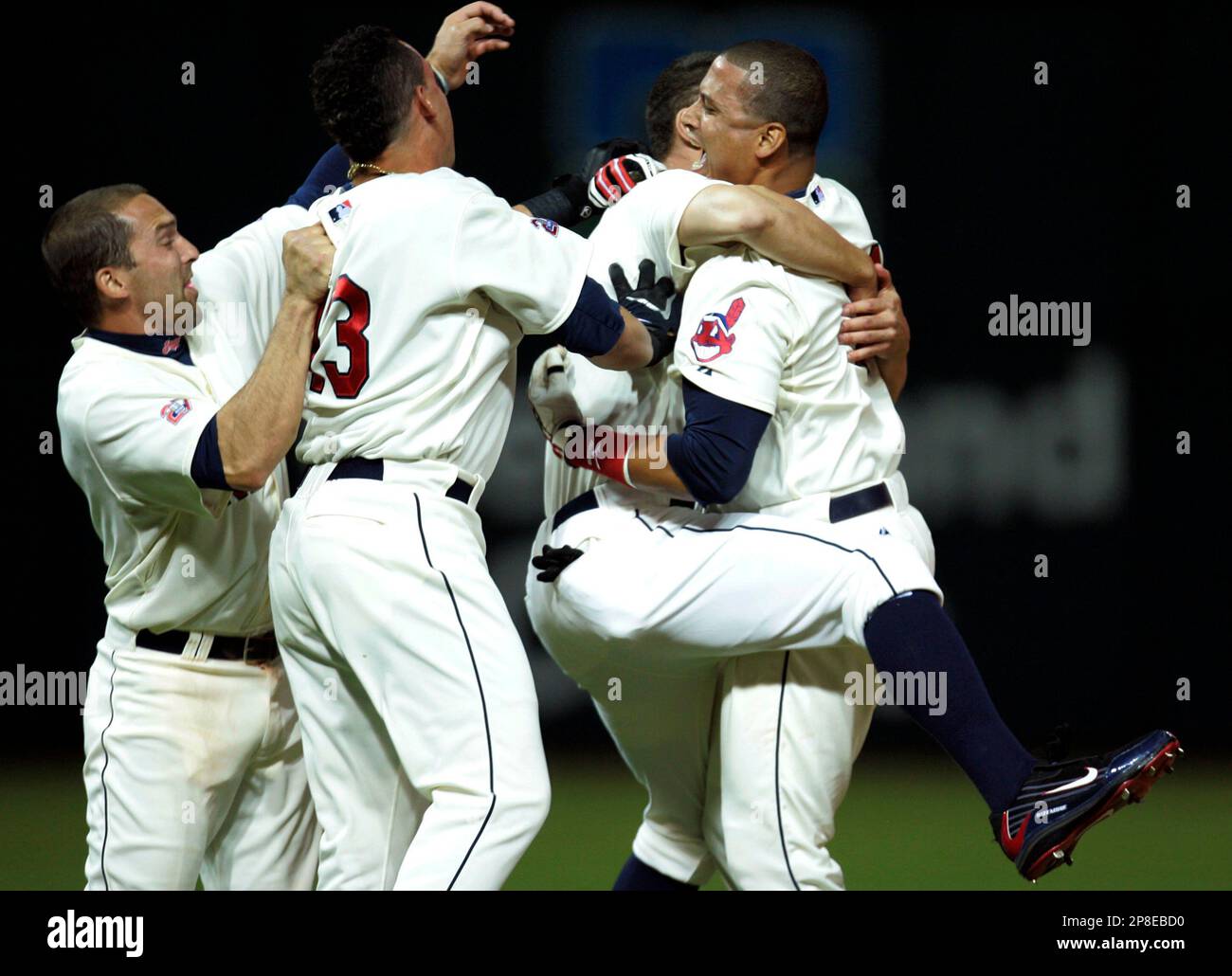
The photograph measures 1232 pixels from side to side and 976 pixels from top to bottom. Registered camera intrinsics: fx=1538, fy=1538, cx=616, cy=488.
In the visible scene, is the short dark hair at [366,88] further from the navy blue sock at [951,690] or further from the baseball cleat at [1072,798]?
the baseball cleat at [1072,798]

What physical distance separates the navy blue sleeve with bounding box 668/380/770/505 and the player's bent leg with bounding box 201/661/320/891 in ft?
3.42

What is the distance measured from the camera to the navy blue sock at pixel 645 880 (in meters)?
3.54

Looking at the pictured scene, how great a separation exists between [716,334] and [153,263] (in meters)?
1.23

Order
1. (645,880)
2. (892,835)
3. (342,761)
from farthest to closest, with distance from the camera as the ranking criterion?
(892,835), (645,880), (342,761)

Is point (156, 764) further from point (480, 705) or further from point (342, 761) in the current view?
point (480, 705)

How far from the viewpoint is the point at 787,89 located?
3.24 meters

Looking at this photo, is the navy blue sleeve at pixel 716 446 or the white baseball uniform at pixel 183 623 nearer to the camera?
the navy blue sleeve at pixel 716 446

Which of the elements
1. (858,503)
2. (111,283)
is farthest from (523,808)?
(111,283)

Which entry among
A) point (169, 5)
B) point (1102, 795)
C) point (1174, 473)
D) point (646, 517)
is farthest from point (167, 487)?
point (1174, 473)

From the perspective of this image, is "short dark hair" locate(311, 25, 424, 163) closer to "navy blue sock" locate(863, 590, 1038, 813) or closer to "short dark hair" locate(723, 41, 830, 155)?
"short dark hair" locate(723, 41, 830, 155)

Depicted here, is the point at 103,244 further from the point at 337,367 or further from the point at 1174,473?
the point at 1174,473

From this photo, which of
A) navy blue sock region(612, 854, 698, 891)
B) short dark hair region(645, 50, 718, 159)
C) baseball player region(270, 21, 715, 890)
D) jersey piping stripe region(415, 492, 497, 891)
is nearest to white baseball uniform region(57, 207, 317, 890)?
baseball player region(270, 21, 715, 890)

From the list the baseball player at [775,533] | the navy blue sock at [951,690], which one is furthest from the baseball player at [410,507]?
the navy blue sock at [951,690]
